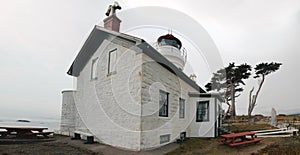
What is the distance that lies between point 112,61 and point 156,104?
318 cm

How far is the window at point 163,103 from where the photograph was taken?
→ 10492 millimetres

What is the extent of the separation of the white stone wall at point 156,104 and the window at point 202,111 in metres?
1.85

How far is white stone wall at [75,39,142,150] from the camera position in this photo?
8.89m

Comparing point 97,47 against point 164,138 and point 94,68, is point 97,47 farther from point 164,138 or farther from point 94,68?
point 164,138

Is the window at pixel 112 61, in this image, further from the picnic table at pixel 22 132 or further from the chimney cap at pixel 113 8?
the picnic table at pixel 22 132

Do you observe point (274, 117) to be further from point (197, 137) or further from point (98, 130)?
point (98, 130)

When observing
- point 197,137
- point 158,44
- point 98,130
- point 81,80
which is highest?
point 158,44

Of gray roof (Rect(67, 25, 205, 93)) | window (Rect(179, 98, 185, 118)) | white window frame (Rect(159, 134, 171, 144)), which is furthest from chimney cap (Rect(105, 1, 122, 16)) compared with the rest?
white window frame (Rect(159, 134, 171, 144))

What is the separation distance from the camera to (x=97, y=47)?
12.7 meters

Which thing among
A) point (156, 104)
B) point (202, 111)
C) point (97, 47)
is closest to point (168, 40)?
point (202, 111)

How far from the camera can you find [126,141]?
892 cm

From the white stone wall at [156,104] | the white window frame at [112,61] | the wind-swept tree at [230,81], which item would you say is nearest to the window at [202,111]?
the white stone wall at [156,104]

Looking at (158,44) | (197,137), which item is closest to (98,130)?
(197,137)

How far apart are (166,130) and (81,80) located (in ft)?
23.2
